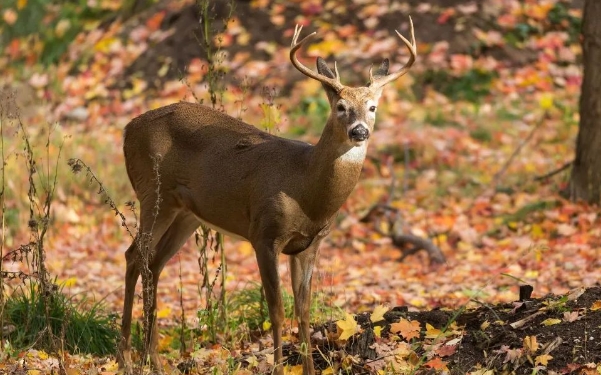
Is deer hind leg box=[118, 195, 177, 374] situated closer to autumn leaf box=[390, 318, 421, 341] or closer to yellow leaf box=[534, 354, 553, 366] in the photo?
autumn leaf box=[390, 318, 421, 341]

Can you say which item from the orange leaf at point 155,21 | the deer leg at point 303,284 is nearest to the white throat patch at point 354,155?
the deer leg at point 303,284

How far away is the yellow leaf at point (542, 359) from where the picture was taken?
16.7 ft

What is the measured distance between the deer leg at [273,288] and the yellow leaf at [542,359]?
136 cm

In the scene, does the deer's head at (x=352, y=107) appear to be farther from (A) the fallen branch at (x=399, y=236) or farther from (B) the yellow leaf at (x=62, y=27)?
(B) the yellow leaf at (x=62, y=27)

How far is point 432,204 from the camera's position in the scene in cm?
1039

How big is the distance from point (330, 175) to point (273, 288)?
69 cm

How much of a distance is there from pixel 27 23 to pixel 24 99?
301 cm

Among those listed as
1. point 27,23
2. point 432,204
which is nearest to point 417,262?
point 432,204

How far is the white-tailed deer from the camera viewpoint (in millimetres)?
5355

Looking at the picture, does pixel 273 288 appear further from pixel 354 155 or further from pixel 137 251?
pixel 137 251

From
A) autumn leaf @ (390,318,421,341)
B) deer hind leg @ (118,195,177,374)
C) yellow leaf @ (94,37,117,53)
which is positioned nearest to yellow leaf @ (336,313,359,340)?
autumn leaf @ (390,318,421,341)

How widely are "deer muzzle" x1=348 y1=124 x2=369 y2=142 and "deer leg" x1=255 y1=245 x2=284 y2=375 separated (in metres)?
0.78

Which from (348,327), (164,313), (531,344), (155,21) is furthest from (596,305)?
(155,21)

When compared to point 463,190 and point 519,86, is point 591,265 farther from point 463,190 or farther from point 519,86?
point 519,86
